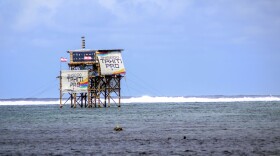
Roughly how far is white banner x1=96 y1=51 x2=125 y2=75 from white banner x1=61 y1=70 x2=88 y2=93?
3406mm

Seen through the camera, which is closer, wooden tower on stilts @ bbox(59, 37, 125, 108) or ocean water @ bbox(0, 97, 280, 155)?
ocean water @ bbox(0, 97, 280, 155)

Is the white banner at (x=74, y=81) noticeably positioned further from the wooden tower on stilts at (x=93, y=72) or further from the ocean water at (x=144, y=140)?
the ocean water at (x=144, y=140)

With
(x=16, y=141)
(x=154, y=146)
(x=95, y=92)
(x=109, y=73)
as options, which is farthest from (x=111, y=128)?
(x=95, y=92)

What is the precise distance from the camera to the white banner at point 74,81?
101 metres

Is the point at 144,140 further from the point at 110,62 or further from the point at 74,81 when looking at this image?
the point at 74,81

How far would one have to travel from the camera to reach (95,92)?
107 m

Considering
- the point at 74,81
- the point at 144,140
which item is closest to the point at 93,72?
the point at 74,81

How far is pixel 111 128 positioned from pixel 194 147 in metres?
17.9

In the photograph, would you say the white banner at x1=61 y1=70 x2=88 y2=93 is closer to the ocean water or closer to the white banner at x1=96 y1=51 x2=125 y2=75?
the white banner at x1=96 y1=51 x2=125 y2=75

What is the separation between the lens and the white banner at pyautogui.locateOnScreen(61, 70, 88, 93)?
101 metres

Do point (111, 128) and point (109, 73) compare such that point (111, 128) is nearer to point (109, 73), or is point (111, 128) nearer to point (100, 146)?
point (100, 146)

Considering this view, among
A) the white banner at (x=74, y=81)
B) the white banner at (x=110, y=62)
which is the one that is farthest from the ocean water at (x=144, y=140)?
the white banner at (x=74, y=81)

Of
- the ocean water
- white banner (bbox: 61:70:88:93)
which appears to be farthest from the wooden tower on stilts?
the ocean water

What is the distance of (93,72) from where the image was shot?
10319 cm
